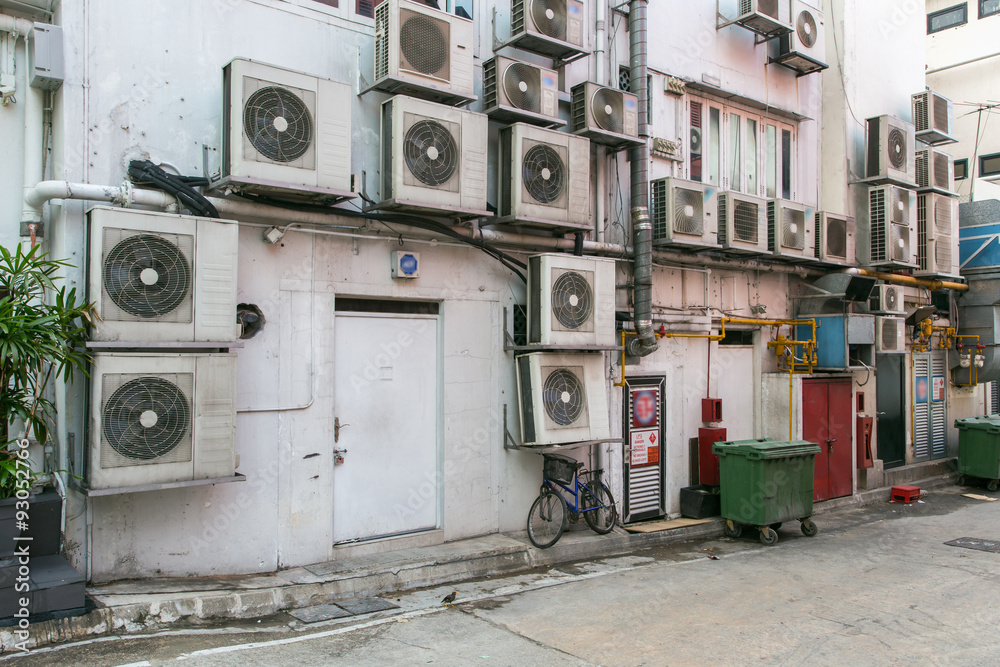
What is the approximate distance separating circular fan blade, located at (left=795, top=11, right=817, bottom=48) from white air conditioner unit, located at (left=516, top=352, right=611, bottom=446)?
6891 mm

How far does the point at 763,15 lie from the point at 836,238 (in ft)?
12.2

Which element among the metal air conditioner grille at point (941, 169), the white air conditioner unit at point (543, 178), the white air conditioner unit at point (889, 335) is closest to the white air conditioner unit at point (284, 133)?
the white air conditioner unit at point (543, 178)

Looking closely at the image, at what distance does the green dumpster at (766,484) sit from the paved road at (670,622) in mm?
590

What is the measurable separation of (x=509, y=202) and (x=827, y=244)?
6.37 meters

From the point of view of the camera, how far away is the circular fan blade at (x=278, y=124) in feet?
21.1

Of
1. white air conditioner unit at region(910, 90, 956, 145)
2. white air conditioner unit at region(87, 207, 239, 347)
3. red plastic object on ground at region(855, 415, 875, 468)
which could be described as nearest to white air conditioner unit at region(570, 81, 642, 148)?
white air conditioner unit at region(87, 207, 239, 347)

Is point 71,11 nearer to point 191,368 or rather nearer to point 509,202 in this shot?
point 191,368

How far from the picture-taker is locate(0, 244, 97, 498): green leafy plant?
17.7 ft

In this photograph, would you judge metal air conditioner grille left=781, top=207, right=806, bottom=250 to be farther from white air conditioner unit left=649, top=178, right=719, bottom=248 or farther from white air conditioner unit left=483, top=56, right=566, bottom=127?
white air conditioner unit left=483, top=56, right=566, bottom=127

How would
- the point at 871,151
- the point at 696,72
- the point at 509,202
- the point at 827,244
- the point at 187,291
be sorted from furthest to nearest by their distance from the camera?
the point at 871,151 < the point at 827,244 < the point at 696,72 < the point at 509,202 < the point at 187,291

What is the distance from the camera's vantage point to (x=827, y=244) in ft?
39.3

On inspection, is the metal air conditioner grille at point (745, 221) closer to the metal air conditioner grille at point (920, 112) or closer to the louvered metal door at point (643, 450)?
the louvered metal door at point (643, 450)

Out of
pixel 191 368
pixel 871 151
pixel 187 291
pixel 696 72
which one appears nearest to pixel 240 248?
pixel 187 291

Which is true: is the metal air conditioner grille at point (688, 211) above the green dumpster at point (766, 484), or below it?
above
